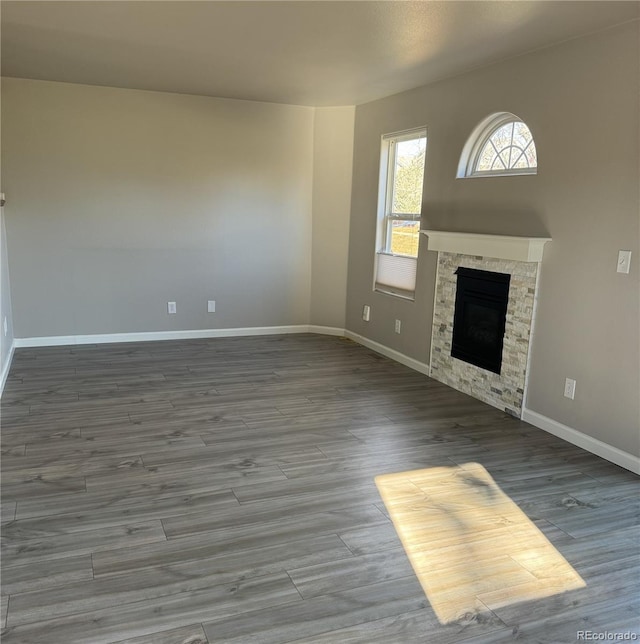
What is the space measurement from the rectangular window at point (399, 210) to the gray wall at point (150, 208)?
1045 millimetres

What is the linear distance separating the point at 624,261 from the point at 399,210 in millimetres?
2595

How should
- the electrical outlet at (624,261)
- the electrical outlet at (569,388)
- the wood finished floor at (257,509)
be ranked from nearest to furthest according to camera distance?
1. the wood finished floor at (257,509)
2. the electrical outlet at (624,261)
3. the electrical outlet at (569,388)

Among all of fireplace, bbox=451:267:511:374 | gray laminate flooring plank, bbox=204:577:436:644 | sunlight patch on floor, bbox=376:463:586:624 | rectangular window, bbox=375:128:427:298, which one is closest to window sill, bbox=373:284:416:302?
rectangular window, bbox=375:128:427:298

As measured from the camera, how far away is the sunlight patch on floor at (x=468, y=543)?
83.3 inches

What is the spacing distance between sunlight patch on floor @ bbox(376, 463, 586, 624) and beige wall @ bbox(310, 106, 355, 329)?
3.49 metres

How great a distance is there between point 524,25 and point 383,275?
287cm

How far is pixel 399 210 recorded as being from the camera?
5.46 m

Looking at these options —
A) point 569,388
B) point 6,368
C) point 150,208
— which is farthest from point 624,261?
point 6,368

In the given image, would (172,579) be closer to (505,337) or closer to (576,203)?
(505,337)

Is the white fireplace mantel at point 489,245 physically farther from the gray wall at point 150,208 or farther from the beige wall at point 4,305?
the beige wall at point 4,305

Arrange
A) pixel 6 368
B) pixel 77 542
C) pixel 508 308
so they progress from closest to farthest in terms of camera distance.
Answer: pixel 77 542 < pixel 508 308 < pixel 6 368

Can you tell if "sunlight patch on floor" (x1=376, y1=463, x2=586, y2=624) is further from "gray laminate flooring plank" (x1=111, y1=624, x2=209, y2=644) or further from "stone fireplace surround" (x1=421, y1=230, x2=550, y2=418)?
"stone fireplace surround" (x1=421, y1=230, x2=550, y2=418)

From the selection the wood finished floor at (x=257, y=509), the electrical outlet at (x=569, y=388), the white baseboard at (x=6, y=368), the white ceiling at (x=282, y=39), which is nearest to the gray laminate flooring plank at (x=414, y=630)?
the wood finished floor at (x=257, y=509)

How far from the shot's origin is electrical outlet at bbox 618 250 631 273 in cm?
316
